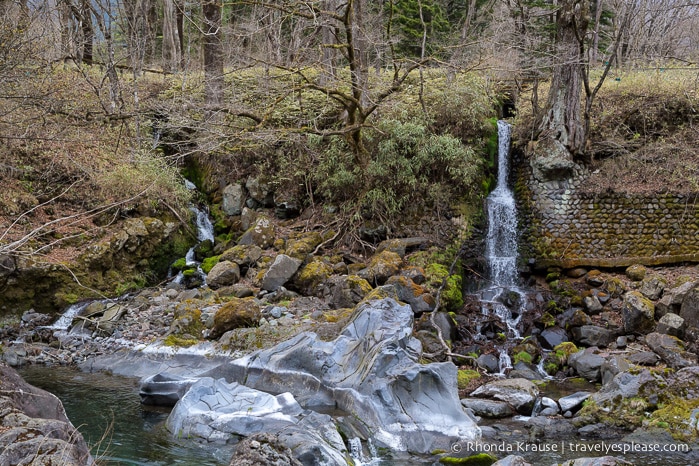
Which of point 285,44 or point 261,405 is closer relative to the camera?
point 261,405

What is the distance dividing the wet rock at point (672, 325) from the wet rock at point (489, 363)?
2960mm

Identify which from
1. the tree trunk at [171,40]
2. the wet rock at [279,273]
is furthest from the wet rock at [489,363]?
the tree trunk at [171,40]

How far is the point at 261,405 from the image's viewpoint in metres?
6.66

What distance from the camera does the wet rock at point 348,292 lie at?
33.7ft

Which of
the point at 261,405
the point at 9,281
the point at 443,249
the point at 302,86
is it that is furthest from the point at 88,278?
the point at 443,249

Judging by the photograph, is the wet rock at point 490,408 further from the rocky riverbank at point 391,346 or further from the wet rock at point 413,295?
the wet rock at point 413,295

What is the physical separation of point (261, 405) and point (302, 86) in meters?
7.07

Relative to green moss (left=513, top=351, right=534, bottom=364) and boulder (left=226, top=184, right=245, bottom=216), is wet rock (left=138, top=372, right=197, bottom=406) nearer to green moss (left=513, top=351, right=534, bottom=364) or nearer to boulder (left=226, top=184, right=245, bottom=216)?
green moss (left=513, top=351, right=534, bottom=364)

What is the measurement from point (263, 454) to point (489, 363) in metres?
5.80

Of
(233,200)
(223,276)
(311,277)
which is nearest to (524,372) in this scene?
(311,277)

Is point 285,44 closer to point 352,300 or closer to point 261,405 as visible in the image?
point 352,300

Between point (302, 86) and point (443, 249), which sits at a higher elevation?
point (302, 86)

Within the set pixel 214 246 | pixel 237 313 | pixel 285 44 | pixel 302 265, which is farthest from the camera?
pixel 285 44

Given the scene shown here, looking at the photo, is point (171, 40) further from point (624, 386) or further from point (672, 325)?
point (624, 386)
